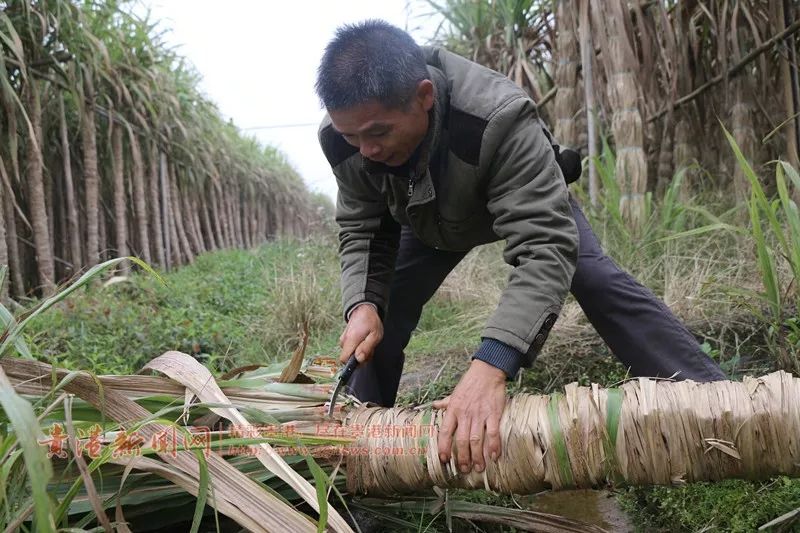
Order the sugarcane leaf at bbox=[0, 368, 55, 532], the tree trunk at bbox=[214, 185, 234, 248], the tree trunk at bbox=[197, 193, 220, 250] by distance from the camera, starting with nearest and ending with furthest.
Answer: the sugarcane leaf at bbox=[0, 368, 55, 532]
the tree trunk at bbox=[197, 193, 220, 250]
the tree trunk at bbox=[214, 185, 234, 248]

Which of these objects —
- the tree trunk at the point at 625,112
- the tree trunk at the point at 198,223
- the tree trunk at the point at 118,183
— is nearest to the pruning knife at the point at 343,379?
the tree trunk at the point at 625,112

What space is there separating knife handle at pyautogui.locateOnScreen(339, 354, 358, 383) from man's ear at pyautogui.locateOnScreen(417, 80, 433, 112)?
718 mm

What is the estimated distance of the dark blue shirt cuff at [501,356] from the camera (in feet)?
4.58

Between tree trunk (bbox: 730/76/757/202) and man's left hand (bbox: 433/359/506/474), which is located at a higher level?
tree trunk (bbox: 730/76/757/202)

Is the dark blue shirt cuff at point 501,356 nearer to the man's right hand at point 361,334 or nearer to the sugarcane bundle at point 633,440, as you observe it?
the sugarcane bundle at point 633,440

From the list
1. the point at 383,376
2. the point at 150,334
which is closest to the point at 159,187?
the point at 150,334

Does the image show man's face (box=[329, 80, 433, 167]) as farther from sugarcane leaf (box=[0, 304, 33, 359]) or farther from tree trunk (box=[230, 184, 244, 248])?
tree trunk (box=[230, 184, 244, 248])

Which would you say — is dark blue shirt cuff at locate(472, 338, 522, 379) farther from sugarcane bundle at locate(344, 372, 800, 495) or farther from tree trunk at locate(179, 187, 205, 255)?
tree trunk at locate(179, 187, 205, 255)

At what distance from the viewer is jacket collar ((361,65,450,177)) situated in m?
1.72

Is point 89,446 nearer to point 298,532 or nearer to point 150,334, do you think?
point 298,532


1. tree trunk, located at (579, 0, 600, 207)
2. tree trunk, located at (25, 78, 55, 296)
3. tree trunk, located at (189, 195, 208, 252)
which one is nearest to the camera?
tree trunk, located at (579, 0, 600, 207)

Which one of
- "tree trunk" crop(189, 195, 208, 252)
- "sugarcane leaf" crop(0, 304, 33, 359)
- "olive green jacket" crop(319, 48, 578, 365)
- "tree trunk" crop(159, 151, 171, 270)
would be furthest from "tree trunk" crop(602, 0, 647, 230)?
"tree trunk" crop(189, 195, 208, 252)

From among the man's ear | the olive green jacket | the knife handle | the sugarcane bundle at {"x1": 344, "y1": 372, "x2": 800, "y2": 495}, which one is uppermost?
the man's ear

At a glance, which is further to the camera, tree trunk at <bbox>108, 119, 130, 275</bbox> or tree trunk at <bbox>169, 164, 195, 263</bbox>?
tree trunk at <bbox>169, 164, 195, 263</bbox>
